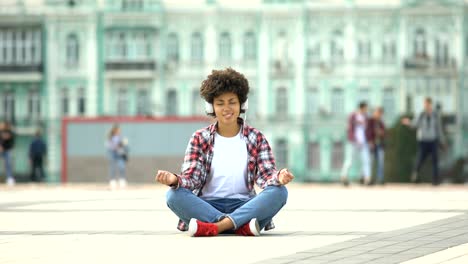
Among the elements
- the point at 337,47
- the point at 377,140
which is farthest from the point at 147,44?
the point at 377,140

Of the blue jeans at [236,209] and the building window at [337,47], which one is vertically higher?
the building window at [337,47]

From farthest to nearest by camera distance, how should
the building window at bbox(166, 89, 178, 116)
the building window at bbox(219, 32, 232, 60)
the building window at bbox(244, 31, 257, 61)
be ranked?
the building window at bbox(219, 32, 232, 60) → the building window at bbox(166, 89, 178, 116) → the building window at bbox(244, 31, 257, 61)

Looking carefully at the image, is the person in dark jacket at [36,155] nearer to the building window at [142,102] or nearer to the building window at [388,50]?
the building window at [142,102]

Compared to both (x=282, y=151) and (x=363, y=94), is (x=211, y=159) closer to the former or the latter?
(x=282, y=151)

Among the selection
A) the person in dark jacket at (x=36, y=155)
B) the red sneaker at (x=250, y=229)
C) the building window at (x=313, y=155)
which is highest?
the red sneaker at (x=250, y=229)

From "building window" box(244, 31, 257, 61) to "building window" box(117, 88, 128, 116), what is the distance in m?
7.04

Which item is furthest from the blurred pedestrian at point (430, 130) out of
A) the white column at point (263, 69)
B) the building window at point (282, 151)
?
the white column at point (263, 69)

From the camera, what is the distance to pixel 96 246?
11.3 metres

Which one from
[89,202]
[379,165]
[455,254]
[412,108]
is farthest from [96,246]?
[412,108]

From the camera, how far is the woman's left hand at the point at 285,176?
11766mm

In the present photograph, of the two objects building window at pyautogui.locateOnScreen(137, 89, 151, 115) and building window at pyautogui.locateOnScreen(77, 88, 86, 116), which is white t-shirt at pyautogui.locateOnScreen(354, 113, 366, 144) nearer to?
building window at pyautogui.locateOnScreen(137, 89, 151, 115)

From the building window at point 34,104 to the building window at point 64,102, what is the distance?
4.15ft

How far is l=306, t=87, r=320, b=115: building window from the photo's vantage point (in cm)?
7862

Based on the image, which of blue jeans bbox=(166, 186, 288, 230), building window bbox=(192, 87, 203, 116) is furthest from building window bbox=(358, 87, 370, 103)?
blue jeans bbox=(166, 186, 288, 230)
